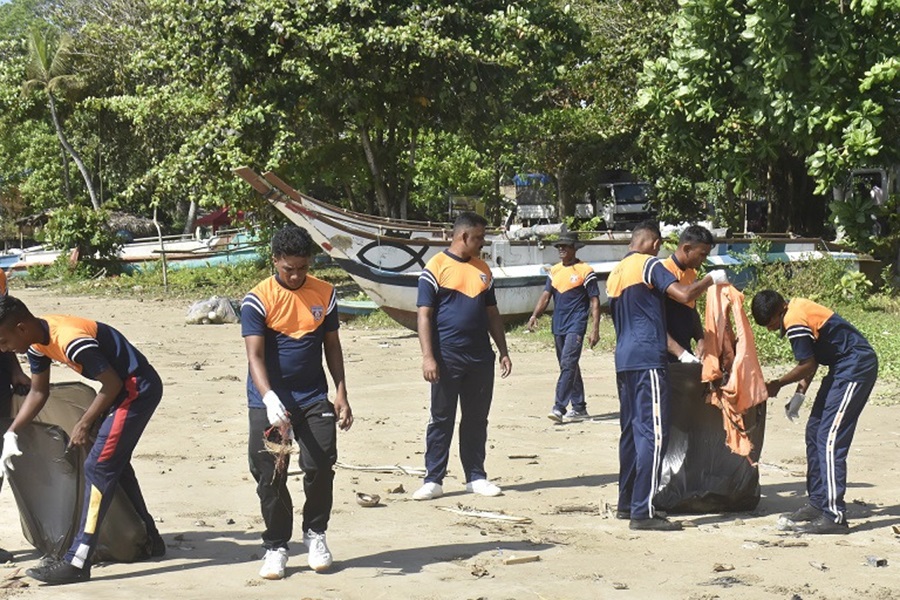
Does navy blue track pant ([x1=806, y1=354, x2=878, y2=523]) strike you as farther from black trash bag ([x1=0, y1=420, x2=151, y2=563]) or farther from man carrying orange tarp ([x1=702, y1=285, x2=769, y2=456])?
black trash bag ([x1=0, y1=420, x2=151, y2=563])

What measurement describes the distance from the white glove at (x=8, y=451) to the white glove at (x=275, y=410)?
53.8 inches

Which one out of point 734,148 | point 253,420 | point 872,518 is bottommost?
point 872,518

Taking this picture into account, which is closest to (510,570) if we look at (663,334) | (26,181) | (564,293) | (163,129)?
(663,334)

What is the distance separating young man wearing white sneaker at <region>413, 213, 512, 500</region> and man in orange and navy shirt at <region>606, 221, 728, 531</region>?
43.7 inches

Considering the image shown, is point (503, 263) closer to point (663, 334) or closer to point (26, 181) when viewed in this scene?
point (663, 334)

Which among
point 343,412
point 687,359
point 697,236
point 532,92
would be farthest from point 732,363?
Answer: point 532,92

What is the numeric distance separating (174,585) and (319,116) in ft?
64.3

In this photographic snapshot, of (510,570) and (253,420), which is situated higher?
(253,420)

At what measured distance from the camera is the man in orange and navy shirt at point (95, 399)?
21.1 ft

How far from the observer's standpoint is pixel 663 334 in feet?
25.5

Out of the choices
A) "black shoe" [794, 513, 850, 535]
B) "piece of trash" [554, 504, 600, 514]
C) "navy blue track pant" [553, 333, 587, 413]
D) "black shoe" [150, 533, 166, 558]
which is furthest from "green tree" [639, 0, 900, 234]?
"black shoe" [150, 533, 166, 558]

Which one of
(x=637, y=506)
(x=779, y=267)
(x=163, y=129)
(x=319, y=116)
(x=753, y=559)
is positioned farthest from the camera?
→ (x=163, y=129)

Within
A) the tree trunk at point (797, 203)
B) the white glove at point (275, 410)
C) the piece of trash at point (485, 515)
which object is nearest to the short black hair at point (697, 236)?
the piece of trash at point (485, 515)

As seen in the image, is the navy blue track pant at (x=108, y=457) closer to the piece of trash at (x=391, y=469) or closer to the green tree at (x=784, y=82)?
the piece of trash at (x=391, y=469)
